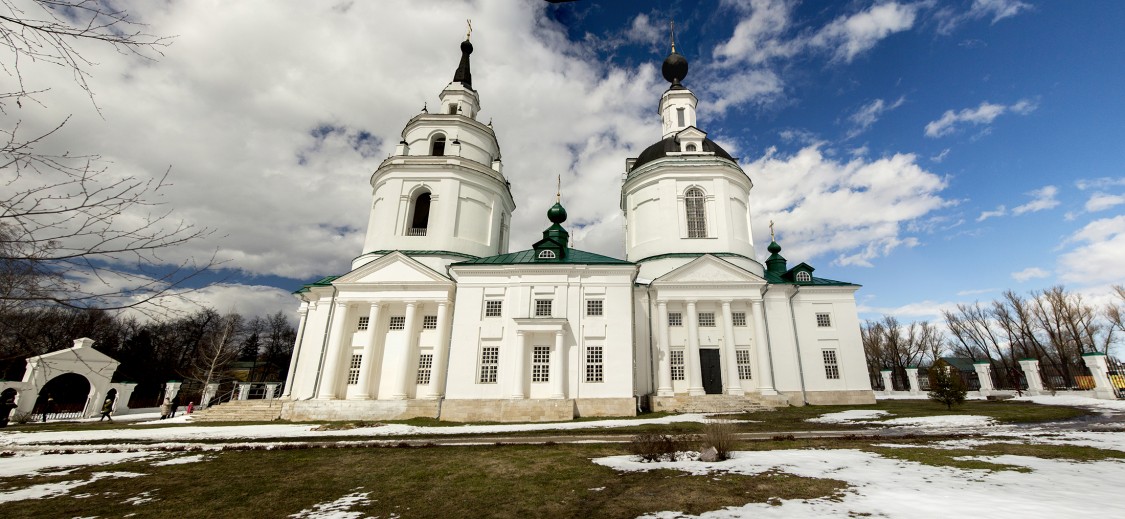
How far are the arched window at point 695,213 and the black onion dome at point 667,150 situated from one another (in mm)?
3697

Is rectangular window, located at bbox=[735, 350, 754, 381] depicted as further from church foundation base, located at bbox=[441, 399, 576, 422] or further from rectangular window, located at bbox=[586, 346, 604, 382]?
church foundation base, located at bbox=[441, 399, 576, 422]

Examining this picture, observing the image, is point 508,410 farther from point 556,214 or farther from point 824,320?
point 824,320

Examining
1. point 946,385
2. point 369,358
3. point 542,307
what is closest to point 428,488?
point 542,307

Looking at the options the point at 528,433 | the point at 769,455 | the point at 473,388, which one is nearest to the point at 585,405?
the point at 473,388

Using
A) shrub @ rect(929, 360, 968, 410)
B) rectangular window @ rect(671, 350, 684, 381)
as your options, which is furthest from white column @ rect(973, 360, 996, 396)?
rectangular window @ rect(671, 350, 684, 381)

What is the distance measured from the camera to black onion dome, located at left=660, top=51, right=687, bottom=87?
36.6 metres

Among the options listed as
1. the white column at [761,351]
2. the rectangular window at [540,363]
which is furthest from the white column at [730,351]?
the rectangular window at [540,363]

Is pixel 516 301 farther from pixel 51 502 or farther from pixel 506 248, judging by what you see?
pixel 51 502

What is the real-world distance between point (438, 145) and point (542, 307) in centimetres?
1483

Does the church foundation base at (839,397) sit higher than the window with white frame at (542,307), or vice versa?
the window with white frame at (542,307)

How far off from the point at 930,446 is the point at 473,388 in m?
17.1

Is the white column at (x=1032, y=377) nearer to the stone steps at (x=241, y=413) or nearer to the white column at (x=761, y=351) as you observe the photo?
the white column at (x=761, y=351)

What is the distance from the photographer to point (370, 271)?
2389cm

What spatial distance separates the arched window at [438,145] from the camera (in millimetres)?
30125
